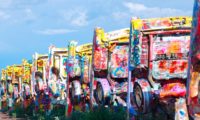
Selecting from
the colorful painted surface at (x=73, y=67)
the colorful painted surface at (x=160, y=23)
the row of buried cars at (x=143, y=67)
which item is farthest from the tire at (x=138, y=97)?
the colorful painted surface at (x=73, y=67)

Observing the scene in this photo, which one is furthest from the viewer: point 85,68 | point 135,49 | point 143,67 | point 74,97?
point 74,97

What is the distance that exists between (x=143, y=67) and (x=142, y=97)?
0.71 metres

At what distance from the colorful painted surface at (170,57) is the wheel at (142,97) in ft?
1.18

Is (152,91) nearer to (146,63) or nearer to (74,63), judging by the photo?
(146,63)

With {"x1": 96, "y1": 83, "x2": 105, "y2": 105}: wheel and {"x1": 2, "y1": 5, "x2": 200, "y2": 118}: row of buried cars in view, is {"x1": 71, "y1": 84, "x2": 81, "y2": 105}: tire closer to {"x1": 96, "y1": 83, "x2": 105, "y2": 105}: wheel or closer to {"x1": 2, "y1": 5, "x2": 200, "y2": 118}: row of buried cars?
{"x1": 2, "y1": 5, "x2": 200, "y2": 118}: row of buried cars

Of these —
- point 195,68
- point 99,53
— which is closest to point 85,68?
point 99,53

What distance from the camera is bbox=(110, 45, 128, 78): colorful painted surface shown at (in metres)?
16.2

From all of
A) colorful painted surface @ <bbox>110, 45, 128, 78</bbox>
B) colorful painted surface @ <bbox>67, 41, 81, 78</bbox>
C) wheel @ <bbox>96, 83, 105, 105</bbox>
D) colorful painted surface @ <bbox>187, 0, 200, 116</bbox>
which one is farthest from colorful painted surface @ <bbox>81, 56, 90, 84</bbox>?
colorful painted surface @ <bbox>187, 0, 200, 116</bbox>

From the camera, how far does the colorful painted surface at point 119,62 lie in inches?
639

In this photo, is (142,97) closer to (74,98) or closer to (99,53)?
(99,53)

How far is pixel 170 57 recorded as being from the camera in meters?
12.9

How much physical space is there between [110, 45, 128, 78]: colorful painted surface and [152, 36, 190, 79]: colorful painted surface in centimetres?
315

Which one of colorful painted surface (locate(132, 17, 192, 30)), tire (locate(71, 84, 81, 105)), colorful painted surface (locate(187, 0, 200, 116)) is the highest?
colorful painted surface (locate(132, 17, 192, 30))

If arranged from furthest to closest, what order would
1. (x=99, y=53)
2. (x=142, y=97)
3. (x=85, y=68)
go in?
(x=85, y=68)
(x=99, y=53)
(x=142, y=97)
